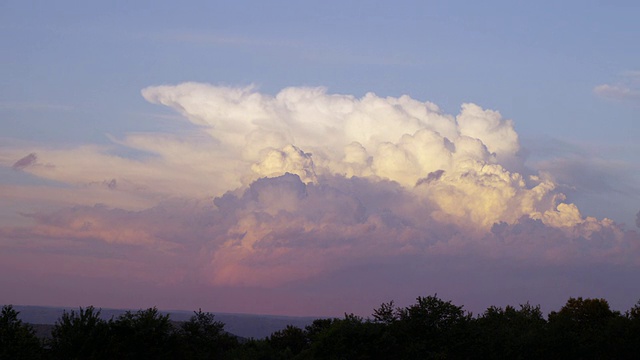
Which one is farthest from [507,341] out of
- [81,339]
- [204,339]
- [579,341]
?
[81,339]

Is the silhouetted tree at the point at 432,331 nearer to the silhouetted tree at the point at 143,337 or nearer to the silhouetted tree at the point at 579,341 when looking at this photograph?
the silhouetted tree at the point at 579,341

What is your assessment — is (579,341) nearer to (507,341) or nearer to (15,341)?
(507,341)

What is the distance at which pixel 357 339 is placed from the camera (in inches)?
3374

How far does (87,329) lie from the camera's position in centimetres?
7538

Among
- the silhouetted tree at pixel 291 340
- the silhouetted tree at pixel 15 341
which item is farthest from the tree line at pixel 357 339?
the silhouetted tree at pixel 291 340

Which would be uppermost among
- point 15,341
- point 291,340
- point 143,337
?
point 291,340

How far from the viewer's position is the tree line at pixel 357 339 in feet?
244

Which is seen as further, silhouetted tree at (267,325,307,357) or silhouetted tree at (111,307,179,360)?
silhouetted tree at (267,325,307,357)

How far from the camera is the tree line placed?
244 feet

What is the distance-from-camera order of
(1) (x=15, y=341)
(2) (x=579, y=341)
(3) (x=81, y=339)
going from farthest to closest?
(2) (x=579, y=341)
(3) (x=81, y=339)
(1) (x=15, y=341)

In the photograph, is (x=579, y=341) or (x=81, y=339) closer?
(x=81, y=339)

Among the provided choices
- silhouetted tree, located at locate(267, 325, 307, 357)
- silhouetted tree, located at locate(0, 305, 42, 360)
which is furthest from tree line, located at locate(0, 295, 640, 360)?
silhouetted tree, located at locate(267, 325, 307, 357)

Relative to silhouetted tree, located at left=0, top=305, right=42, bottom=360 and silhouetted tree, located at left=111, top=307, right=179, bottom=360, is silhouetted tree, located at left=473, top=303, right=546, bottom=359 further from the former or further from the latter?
silhouetted tree, located at left=0, top=305, right=42, bottom=360

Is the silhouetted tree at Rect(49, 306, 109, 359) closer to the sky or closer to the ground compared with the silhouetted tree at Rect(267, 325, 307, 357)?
closer to the ground
